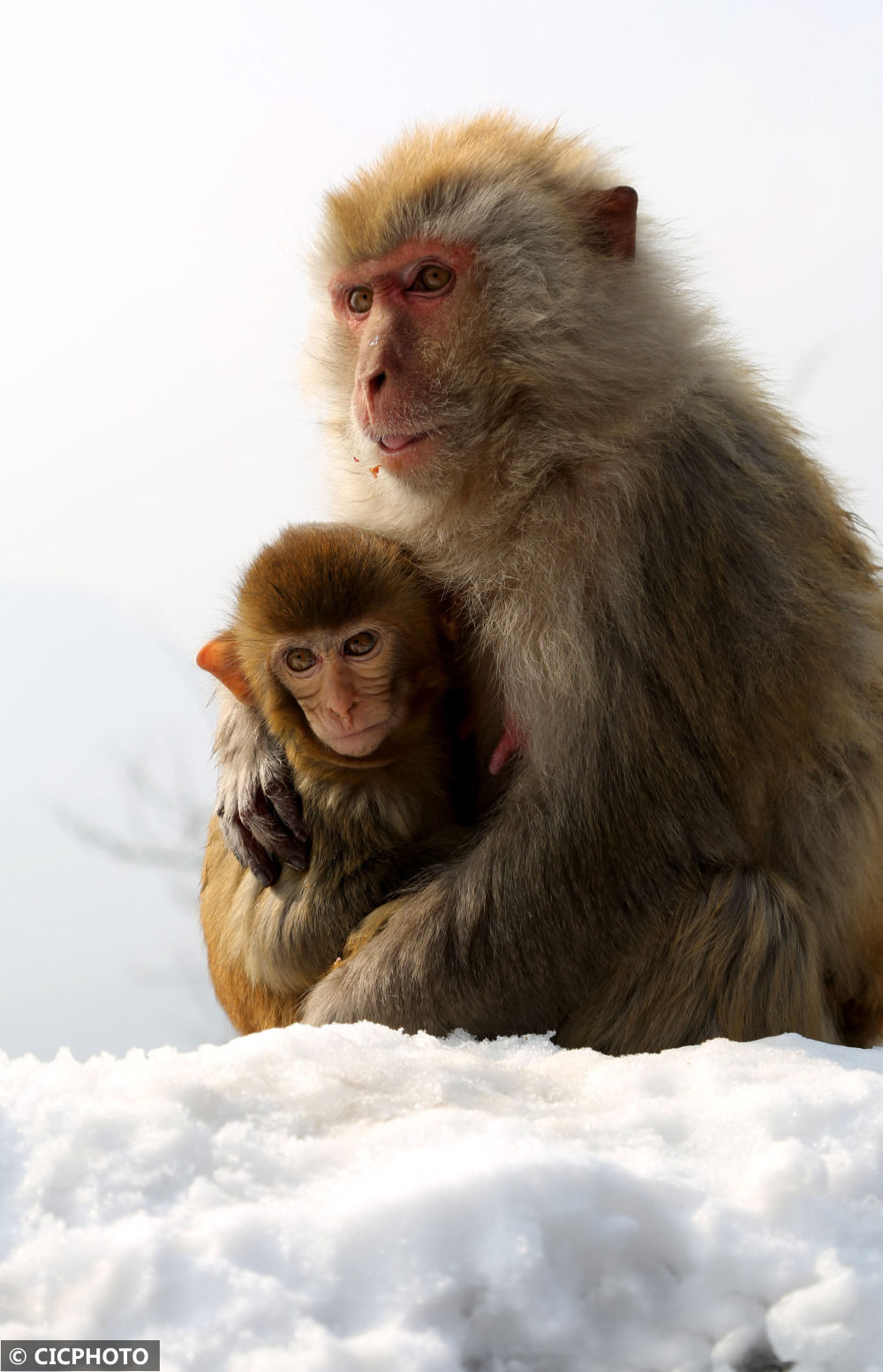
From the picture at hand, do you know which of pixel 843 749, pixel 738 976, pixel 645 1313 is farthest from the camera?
pixel 843 749

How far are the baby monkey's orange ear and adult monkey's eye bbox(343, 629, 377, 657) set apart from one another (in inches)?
13.5

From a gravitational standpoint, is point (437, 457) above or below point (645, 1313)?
above

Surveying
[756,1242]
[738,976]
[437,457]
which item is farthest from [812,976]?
[437,457]

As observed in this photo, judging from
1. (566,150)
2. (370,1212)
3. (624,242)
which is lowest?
(370,1212)

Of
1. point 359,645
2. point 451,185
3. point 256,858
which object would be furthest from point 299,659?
point 451,185

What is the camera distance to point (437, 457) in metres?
2.29

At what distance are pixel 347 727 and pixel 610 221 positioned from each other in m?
1.05

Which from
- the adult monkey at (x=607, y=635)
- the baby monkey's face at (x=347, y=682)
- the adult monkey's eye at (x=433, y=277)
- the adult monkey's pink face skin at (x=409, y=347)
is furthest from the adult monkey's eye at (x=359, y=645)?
the adult monkey's eye at (x=433, y=277)

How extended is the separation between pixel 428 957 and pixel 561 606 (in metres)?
0.62

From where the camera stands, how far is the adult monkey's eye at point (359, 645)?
2.41m

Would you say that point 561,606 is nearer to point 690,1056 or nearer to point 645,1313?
point 690,1056

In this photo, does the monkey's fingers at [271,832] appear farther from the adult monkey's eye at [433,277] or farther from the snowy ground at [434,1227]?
the adult monkey's eye at [433,277]

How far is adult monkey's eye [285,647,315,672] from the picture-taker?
7.96ft

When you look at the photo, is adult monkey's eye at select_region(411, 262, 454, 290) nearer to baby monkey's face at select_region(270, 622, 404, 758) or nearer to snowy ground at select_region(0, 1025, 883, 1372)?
baby monkey's face at select_region(270, 622, 404, 758)
